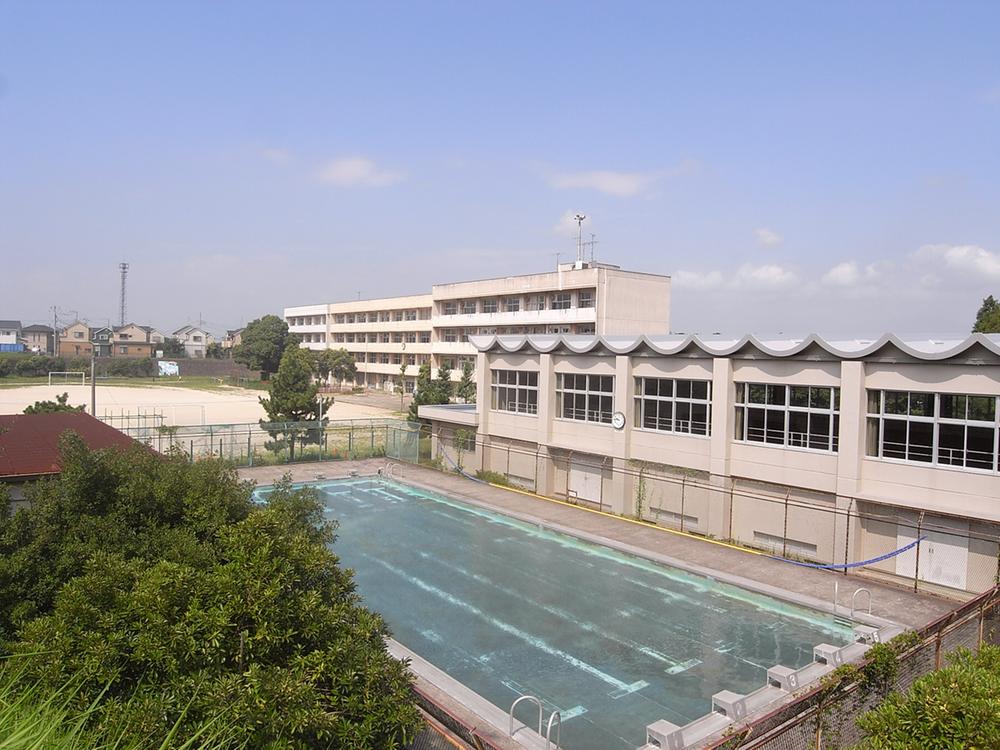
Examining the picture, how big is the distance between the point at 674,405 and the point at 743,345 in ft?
11.0

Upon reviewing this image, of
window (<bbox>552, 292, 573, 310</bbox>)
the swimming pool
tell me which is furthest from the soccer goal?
the swimming pool

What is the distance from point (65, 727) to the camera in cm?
560

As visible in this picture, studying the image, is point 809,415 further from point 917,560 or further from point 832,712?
point 832,712

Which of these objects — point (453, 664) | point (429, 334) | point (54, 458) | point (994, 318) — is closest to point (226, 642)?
point (453, 664)

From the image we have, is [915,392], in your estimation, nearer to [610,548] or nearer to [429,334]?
[610,548]

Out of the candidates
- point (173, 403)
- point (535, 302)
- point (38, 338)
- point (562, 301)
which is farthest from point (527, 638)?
point (38, 338)

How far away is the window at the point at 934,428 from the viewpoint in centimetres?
1678

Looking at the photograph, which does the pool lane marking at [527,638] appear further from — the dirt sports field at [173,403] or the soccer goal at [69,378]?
the soccer goal at [69,378]

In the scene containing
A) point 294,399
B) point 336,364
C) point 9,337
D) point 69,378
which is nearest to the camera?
point 294,399

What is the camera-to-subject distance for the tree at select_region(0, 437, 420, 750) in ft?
19.6

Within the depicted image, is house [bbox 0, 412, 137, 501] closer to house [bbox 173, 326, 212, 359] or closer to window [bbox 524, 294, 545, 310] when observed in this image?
window [bbox 524, 294, 545, 310]

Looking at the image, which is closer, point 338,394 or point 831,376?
point 831,376

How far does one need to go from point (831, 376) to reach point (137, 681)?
18.0 m

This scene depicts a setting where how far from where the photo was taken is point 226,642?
6477mm
